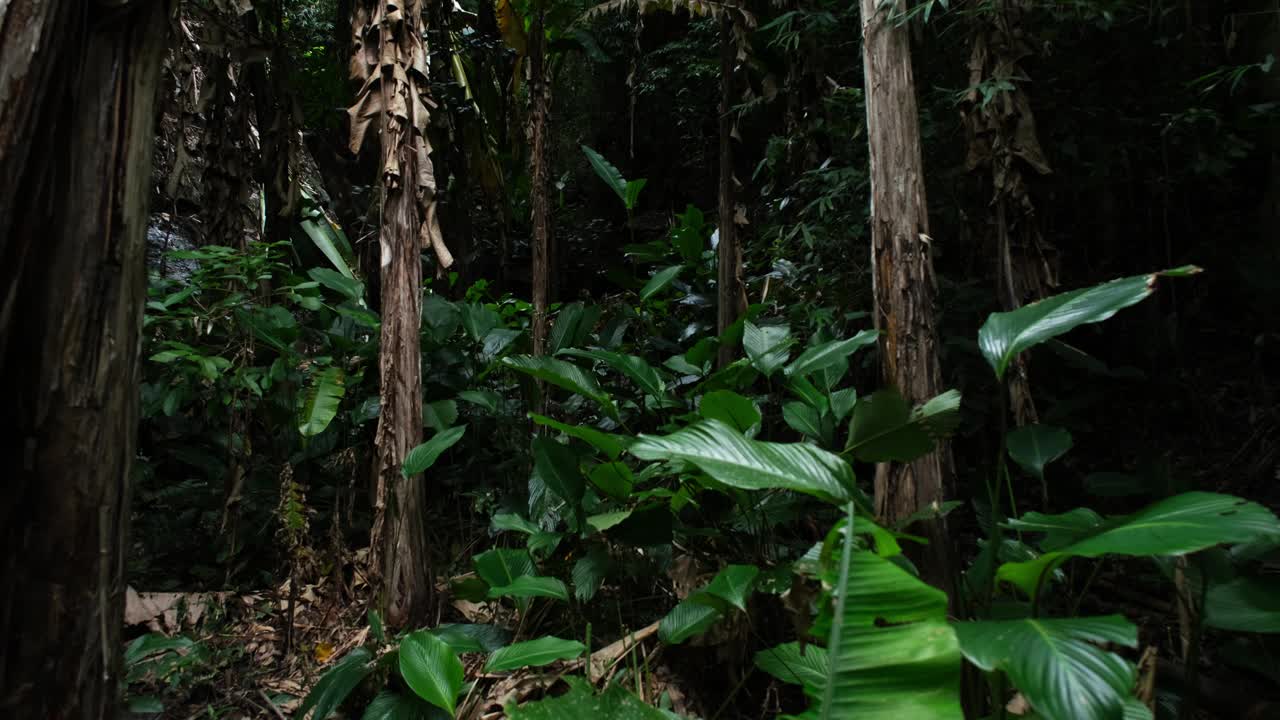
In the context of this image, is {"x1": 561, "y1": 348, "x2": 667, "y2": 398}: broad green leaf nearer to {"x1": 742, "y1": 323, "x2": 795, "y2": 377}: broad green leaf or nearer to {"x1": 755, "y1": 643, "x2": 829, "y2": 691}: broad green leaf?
{"x1": 742, "y1": 323, "x2": 795, "y2": 377}: broad green leaf

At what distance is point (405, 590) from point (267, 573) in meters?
0.98

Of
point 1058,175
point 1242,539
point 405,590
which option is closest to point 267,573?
point 405,590

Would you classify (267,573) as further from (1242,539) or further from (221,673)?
(1242,539)

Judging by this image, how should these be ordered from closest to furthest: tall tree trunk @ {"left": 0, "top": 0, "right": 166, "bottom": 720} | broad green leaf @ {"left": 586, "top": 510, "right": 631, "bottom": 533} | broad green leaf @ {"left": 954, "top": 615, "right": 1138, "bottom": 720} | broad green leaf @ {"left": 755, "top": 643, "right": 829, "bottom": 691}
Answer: broad green leaf @ {"left": 954, "top": 615, "right": 1138, "bottom": 720}, tall tree trunk @ {"left": 0, "top": 0, "right": 166, "bottom": 720}, broad green leaf @ {"left": 755, "top": 643, "right": 829, "bottom": 691}, broad green leaf @ {"left": 586, "top": 510, "right": 631, "bottom": 533}

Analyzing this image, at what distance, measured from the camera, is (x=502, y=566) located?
197cm

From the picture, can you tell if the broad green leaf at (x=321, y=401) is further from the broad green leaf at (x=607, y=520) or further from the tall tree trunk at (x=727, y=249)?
the tall tree trunk at (x=727, y=249)

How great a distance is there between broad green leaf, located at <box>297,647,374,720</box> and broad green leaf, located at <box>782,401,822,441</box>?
136 centimetres

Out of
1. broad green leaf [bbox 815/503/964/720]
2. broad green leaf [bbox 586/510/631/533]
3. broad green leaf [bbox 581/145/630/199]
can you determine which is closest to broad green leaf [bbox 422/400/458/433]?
broad green leaf [bbox 586/510/631/533]

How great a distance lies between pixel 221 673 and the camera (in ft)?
7.28

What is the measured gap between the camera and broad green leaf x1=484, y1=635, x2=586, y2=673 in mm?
1541

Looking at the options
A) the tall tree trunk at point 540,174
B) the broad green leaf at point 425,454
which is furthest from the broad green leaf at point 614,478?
the tall tree trunk at point 540,174

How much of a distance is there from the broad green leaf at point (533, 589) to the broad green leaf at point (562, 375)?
53 centimetres

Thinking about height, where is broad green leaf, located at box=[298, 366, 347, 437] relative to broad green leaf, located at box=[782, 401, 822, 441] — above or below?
above

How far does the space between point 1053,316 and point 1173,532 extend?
18.3 inches
